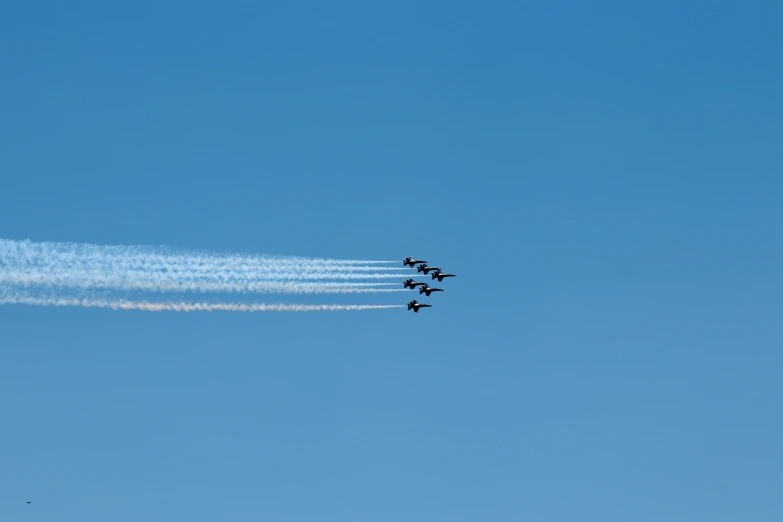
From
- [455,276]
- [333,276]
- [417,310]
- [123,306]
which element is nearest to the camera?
[123,306]

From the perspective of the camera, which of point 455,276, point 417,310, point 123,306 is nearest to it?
point 123,306

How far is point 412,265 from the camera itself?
314ft

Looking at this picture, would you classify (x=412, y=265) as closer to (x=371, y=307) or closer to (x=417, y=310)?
(x=417, y=310)

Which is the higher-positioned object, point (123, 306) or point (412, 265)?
point (412, 265)

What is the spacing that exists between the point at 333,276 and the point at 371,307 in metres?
5.09

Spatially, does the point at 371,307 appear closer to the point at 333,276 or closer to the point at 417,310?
the point at 333,276

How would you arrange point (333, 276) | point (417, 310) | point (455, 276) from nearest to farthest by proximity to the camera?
1. point (333, 276)
2. point (417, 310)
3. point (455, 276)

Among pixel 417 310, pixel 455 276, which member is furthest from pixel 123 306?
pixel 455 276

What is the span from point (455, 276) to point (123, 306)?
4559 centimetres

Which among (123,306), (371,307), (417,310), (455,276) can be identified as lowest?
(123,306)

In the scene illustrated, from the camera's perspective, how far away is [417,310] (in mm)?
90938

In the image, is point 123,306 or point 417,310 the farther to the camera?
point 417,310

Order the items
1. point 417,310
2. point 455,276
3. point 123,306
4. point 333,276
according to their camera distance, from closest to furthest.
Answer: point 123,306 < point 333,276 < point 417,310 < point 455,276

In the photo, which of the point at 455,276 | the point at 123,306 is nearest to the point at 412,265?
the point at 455,276
